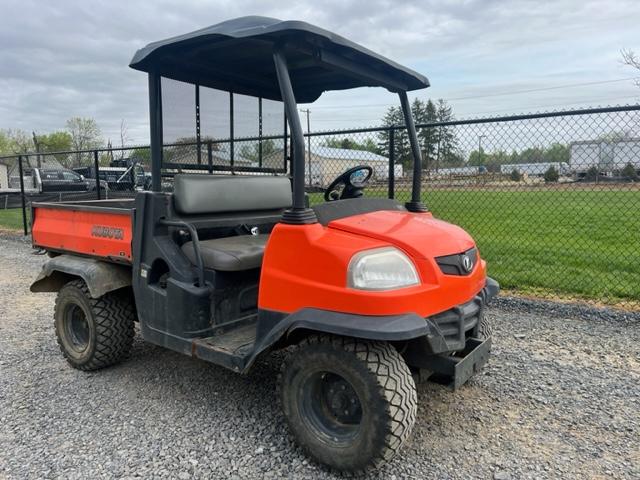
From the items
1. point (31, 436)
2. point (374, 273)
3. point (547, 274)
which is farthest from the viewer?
point (547, 274)

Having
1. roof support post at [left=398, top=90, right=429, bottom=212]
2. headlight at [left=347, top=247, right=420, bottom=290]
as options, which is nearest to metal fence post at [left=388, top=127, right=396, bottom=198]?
roof support post at [left=398, top=90, right=429, bottom=212]

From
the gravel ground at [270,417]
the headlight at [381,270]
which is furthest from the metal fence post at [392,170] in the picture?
the headlight at [381,270]

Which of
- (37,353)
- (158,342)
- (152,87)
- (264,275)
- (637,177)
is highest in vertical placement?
(152,87)

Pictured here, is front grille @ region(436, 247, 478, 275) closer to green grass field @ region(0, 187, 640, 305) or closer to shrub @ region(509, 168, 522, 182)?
green grass field @ region(0, 187, 640, 305)

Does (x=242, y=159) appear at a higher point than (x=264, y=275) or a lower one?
higher

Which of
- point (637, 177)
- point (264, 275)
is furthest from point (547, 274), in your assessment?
point (264, 275)

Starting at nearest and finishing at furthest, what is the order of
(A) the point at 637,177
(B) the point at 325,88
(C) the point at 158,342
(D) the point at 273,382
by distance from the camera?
(C) the point at 158,342 → (D) the point at 273,382 → (B) the point at 325,88 → (A) the point at 637,177

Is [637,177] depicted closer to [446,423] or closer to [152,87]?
[446,423]

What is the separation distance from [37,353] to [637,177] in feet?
20.3

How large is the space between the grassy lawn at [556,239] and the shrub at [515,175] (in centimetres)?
37

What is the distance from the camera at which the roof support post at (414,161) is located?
358cm

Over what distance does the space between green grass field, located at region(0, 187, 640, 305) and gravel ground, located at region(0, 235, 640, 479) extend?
1.14 metres

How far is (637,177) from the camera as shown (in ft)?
17.4

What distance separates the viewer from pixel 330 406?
2590mm
